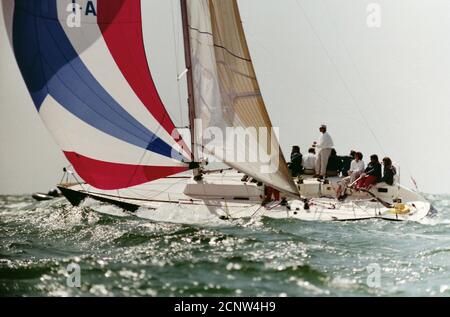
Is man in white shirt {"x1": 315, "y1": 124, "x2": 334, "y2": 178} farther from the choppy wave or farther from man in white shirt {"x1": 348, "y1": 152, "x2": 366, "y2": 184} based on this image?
the choppy wave

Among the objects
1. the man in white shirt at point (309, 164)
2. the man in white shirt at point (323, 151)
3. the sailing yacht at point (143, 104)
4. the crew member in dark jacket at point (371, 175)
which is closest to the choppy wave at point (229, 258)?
the sailing yacht at point (143, 104)

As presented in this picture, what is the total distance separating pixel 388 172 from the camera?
9.57 metres

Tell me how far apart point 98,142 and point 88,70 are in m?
1.04

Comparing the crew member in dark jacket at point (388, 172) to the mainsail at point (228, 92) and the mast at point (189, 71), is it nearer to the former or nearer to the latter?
the mainsail at point (228, 92)

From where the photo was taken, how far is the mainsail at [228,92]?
27.6 feet

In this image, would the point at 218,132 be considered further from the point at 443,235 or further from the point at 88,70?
the point at 443,235

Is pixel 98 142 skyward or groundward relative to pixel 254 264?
skyward

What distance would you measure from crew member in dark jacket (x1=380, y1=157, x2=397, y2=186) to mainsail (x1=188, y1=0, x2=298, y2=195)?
6.20 feet

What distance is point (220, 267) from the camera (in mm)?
6043

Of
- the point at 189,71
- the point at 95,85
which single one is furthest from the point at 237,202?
the point at 95,85

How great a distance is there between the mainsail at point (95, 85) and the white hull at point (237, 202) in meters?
0.65

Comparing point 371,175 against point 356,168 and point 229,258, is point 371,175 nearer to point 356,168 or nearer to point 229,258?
point 356,168
